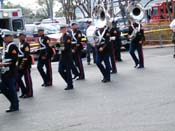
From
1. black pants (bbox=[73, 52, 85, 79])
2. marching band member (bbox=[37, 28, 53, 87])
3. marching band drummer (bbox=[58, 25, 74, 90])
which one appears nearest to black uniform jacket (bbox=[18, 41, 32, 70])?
marching band drummer (bbox=[58, 25, 74, 90])

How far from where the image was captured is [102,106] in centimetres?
939

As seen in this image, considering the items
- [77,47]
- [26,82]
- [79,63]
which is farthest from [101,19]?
[26,82]

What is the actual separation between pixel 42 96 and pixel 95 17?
3.44m

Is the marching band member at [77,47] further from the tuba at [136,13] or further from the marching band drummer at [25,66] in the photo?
the tuba at [136,13]

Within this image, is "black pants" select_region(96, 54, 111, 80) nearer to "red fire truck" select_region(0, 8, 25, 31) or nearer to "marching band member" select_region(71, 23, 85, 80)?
"marching band member" select_region(71, 23, 85, 80)

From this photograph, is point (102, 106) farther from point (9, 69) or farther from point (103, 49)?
point (103, 49)

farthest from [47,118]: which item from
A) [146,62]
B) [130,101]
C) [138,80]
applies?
[146,62]

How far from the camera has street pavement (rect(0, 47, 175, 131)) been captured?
7.82 m

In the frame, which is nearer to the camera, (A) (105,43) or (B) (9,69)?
(B) (9,69)

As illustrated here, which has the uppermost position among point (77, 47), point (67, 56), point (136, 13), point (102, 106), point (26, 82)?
point (136, 13)

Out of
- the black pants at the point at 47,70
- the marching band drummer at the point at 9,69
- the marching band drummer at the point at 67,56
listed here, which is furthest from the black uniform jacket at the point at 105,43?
the marching band drummer at the point at 9,69

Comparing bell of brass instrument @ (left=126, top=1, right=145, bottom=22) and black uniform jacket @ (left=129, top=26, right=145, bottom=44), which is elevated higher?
bell of brass instrument @ (left=126, top=1, right=145, bottom=22)

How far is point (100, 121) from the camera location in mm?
8023

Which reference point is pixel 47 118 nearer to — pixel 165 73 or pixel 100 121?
pixel 100 121
